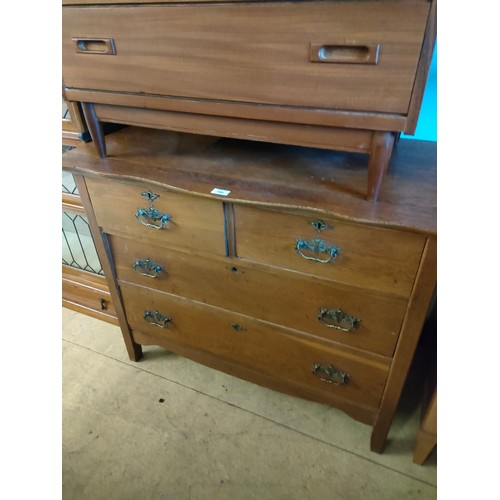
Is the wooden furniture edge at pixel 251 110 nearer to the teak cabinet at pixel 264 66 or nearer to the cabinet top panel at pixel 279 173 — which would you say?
the teak cabinet at pixel 264 66

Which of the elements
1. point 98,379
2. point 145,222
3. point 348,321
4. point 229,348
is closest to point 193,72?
point 145,222

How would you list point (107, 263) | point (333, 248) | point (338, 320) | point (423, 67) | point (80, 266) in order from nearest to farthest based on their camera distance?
1. point (423, 67)
2. point (333, 248)
3. point (338, 320)
4. point (107, 263)
5. point (80, 266)

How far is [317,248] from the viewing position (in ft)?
3.00

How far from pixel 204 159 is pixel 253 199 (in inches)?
10.6

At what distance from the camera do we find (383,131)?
784mm

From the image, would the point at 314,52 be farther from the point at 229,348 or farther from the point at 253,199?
the point at 229,348

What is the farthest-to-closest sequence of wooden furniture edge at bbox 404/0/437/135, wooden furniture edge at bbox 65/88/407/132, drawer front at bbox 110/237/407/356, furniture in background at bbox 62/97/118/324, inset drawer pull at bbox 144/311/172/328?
furniture in background at bbox 62/97/118/324 → inset drawer pull at bbox 144/311/172/328 → drawer front at bbox 110/237/407/356 → wooden furniture edge at bbox 65/88/407/132 → wooden furniture edge at bbox 404/0/437/135

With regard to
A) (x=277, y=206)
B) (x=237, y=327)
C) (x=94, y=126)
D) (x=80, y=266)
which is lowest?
(x=80, y=266)

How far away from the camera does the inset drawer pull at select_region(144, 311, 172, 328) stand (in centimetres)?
137

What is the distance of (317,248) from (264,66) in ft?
1.40

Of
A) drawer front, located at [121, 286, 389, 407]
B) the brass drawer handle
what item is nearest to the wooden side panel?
drawer front, located at [121, 286, 389, 407]

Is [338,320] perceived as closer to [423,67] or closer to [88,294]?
[423,67]

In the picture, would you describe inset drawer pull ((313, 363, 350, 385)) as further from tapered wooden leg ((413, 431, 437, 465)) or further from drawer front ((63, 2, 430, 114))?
drawer front ((63, 2, 430, 114))

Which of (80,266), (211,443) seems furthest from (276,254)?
(80,266)
